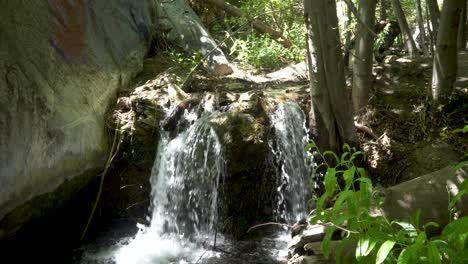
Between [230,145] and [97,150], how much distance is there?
1652mm

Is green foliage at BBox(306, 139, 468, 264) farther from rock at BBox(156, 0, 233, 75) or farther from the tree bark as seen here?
the tree bark

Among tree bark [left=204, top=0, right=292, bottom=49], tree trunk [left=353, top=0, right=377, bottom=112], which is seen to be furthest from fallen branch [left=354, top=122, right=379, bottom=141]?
tree bark [left=204, top=0, right=292, bottom=49]

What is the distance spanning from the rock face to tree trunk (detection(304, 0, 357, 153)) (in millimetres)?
2714

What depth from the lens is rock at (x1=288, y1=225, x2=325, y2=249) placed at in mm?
3236

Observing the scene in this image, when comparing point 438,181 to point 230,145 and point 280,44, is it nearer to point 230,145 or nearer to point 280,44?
point 230,145

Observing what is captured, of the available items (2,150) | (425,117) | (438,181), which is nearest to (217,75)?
(425,117)

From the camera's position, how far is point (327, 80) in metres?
4.79

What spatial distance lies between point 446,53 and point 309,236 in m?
3.12

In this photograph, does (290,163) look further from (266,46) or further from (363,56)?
(266,46)

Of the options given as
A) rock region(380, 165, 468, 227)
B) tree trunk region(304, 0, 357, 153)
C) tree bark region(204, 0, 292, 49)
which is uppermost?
tree bark region(204, 0, 292, 49)

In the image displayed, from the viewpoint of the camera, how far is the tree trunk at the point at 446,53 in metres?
4.81

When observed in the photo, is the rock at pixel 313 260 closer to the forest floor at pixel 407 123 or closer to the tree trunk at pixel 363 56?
the forest floor at pixel 407 123

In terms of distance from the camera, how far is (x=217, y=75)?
7766 millimetres

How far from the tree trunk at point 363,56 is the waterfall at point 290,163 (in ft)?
2.54
